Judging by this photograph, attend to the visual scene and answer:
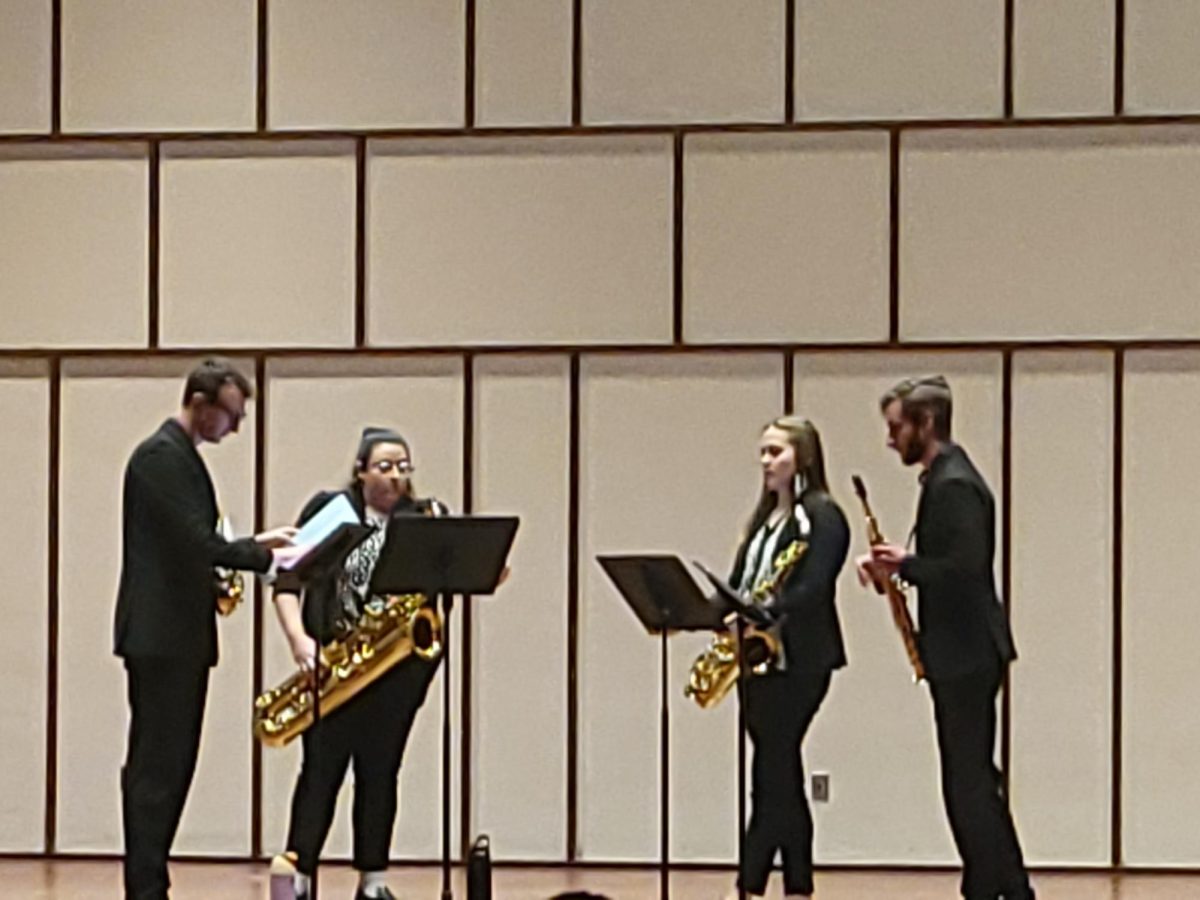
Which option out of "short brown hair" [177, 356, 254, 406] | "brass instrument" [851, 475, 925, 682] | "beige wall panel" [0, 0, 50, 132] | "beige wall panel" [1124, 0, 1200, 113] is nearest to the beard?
"brass instrument" [851, 475, 925, 682]

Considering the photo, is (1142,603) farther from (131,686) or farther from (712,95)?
(131,686)

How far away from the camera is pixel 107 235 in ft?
27.8

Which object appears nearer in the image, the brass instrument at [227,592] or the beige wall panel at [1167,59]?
the brass instrument at [227,592]

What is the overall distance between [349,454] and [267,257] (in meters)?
0.77

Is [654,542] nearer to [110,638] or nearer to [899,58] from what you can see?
[899,58]

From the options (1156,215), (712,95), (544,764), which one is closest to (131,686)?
(544,764)

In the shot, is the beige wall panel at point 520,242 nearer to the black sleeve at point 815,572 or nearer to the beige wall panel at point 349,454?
the beige wall panel at point 349,454

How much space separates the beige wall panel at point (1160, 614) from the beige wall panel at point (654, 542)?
4.25 ft

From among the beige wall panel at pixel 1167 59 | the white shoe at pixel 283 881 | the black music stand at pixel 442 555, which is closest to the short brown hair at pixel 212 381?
the black music stand at pixel 442 555

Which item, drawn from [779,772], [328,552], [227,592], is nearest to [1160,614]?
[779,772]

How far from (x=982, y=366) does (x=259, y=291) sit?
259 centimetres

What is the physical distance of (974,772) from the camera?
591 centimetres

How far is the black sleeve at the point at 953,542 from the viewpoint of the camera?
5910mm

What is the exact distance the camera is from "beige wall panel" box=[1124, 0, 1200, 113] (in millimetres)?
8078
